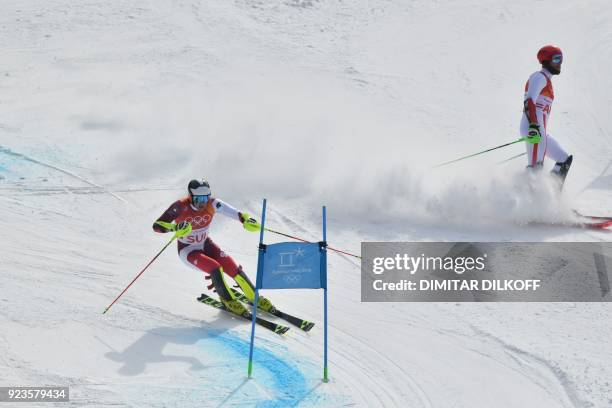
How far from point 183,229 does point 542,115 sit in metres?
5.64

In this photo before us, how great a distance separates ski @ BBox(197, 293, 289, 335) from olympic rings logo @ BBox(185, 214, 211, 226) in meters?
0.94

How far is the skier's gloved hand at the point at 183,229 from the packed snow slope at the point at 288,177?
949 mm

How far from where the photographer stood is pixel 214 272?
9.24 metres

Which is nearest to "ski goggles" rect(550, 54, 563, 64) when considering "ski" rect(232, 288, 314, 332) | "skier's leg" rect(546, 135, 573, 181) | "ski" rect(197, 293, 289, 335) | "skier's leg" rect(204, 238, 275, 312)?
"skier's leg" rect(546, 135, 573, 181)

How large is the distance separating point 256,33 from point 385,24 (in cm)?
295

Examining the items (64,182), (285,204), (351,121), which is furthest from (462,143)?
(64,182)

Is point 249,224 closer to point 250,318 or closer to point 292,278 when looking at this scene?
point 250,318

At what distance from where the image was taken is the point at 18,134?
538 inches

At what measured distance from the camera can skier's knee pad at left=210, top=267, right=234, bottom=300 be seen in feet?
30.3

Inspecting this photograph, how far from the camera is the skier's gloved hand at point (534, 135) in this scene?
11617 millimetres

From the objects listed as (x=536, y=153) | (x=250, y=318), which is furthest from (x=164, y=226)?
(x=536, y=153)

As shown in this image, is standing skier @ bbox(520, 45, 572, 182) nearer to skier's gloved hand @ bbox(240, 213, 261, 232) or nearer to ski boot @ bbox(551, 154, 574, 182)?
ski boot @ bbox(551, 154, 574, 182)

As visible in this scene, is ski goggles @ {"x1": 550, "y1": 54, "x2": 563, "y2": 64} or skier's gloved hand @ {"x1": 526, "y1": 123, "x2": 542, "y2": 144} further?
ski goggles @ {"x1": 550, "y1": 54, "x2": 563, "y2": 64}

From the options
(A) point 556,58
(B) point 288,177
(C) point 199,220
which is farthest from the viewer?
(B) point 288,177
